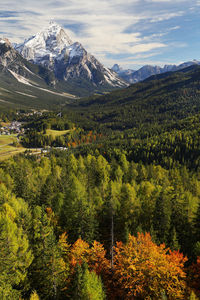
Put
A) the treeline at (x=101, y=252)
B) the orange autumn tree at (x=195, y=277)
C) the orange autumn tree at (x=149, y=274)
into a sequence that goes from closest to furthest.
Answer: the orange autumn tree at (x=149, y=274) < the treeline at (x=101, y=252) < the orange autumn tree at (x=195, y=277)

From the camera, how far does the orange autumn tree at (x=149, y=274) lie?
32.4 m

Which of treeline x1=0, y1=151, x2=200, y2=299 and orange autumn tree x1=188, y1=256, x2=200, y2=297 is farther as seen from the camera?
orange autumn tree x1=188, y1=256, x2=200, y2=297

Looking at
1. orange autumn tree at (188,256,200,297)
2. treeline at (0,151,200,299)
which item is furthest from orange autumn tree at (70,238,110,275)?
orange autumn tree at (188,256,200,297)

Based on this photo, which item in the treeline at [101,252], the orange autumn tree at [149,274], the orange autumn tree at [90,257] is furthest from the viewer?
the orange autumn tree at [90,257]

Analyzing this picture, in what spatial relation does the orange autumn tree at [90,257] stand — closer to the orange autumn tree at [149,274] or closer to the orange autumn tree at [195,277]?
the orange autumn tree at [149,274]

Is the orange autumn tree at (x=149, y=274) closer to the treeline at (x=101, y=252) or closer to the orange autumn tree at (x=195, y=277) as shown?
the treeline at (x=101, y=252)

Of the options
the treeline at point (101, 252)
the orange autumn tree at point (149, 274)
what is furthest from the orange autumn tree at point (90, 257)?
the orange autumn tree at point (149, 274)

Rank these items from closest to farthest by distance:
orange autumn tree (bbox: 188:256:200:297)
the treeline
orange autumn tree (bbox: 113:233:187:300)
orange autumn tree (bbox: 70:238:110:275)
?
orange autumn tree (bbox: 113:233:187:300)
the treeline
orange autumn tree (bbox: 188:256:200:297)
orange autumn tree (bbox: 70:238:110:275)

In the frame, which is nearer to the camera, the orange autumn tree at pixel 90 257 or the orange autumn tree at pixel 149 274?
the orange autumn tree at pixel 149 274

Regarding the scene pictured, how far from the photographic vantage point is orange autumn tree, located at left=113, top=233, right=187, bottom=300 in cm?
3238

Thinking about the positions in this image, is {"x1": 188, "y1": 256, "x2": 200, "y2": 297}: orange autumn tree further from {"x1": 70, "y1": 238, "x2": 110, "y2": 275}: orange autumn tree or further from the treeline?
{"x1": 70, "y1": 238, "x2": 110, "y2": 275}: orange autumn tree

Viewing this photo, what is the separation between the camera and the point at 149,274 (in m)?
32.7

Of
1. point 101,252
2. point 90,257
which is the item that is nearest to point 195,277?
point 101,252

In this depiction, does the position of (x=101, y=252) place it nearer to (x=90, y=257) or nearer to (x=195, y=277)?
(x=90, y=257)
